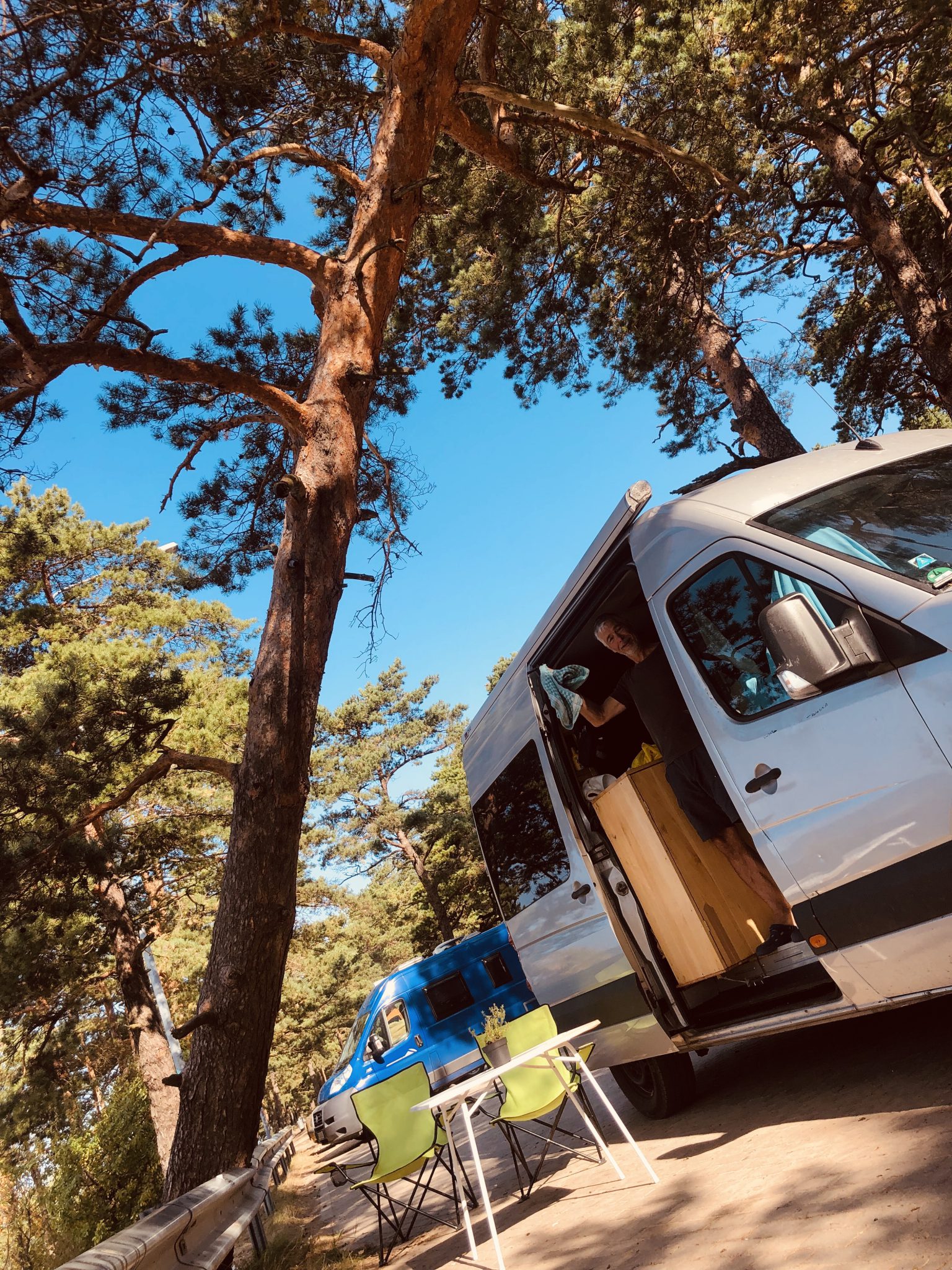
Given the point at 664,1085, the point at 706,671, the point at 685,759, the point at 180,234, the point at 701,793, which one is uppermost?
the point at 180,234

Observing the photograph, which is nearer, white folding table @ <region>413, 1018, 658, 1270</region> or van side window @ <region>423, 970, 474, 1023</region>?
white folding table @ <region>413, 1018, 658, 1270</region>

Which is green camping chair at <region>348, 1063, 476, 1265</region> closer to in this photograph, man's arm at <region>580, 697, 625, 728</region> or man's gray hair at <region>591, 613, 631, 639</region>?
man's arm at <region>580, 697, 625, 728</region>

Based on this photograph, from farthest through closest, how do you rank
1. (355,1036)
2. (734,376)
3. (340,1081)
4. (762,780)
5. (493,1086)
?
(355,1036) → (340,1081) → (734,376) → (493,1086) → (762,780)

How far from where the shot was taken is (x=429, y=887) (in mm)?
29766

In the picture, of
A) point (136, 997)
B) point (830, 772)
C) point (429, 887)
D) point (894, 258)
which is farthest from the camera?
point (429, 887)

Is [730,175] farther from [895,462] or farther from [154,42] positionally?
[895,462]

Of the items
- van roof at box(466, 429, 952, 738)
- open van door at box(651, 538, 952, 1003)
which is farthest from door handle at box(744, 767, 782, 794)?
van roof at box(466, 429, 952, 738)

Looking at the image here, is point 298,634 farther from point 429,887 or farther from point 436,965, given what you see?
point 429,887

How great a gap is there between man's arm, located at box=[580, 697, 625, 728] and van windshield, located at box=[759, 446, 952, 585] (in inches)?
90.1

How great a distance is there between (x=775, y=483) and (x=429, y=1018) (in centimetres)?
1298

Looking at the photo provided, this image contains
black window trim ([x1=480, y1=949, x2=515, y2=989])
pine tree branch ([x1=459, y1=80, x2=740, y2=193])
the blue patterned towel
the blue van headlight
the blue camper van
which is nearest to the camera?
the blue patterned towel

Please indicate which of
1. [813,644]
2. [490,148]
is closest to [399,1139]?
A: [813,644]

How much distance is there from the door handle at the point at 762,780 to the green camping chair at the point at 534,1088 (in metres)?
2.13

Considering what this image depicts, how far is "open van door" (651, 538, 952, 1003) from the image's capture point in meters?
2.96
